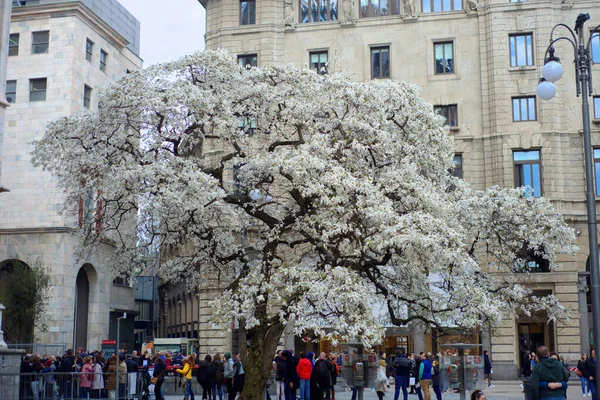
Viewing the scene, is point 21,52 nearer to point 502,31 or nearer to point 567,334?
point 502,31

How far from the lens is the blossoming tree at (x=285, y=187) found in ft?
72.3

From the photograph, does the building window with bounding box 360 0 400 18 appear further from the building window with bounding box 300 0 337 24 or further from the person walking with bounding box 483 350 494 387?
the person walking with bounding box 483 350 494 387

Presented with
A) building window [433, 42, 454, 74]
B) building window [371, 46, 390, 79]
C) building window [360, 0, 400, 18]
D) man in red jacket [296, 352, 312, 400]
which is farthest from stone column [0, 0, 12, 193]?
building window [433, 42, 454, 74]

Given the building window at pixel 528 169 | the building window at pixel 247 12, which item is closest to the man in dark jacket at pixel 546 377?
the building window at pixel 528 169

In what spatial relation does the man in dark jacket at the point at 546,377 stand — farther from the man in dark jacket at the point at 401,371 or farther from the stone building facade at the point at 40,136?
the stone building facade at the point at 40,136

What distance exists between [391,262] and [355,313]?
3095 millimetres

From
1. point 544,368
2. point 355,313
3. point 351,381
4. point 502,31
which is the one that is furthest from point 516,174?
point 544,368

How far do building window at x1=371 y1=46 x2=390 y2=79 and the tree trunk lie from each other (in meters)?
26.2

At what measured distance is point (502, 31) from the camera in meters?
45.5

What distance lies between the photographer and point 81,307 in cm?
5169

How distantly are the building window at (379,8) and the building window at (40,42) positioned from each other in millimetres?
19790

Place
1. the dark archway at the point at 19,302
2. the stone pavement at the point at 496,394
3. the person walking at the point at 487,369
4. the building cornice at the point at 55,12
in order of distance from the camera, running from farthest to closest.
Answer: the building cornice at the point at 55,12
the dark archway at the point at 19,302
the person walking at the point at 487,369
the stone pavement at the point at 496,394

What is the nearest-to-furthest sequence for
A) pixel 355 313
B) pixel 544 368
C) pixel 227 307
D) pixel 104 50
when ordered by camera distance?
pixel 544 368 < pixel 355 313 < pixel 227 307 < pixel 104 50

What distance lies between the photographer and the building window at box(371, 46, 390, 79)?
155 feet
